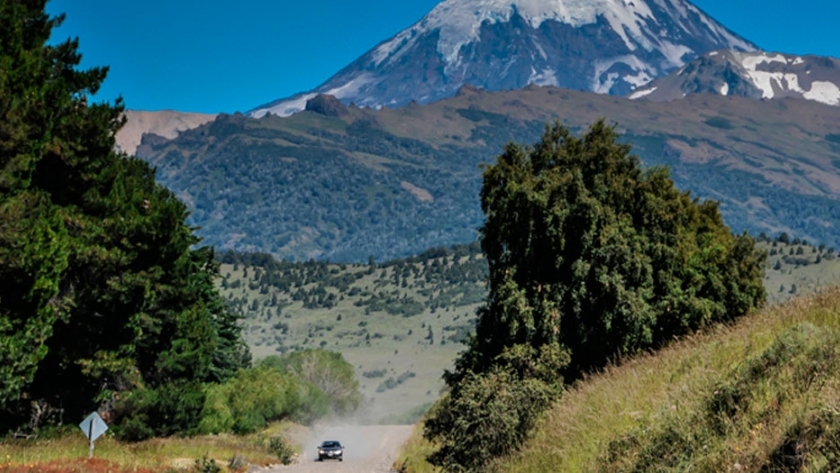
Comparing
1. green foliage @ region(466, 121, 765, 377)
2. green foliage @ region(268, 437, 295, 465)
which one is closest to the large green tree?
green foliage @ region(268, 437, 295, 465)

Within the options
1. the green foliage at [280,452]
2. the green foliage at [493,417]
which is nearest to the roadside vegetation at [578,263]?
the green foliage at [493,417]

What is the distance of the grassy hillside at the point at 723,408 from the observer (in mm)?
8367

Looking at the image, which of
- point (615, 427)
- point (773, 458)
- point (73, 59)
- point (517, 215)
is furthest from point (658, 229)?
point (773, 458)

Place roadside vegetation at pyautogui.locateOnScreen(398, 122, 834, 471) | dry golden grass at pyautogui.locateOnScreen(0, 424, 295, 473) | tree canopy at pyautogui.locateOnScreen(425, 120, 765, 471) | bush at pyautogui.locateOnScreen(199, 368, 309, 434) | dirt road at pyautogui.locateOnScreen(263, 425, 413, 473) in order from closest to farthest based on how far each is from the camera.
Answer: dry golden grass at pyautogui.locateOnScreen(0, 424, 295, 473) < roadside vegetation at pyautogui.locateOnScreen(398, 122, 834, 471) < tree canopy at pyautogui.locateOnScreen(425, 120, 765, 471) < dirt road at pyautogui.locateOnScreen(263, 425, 413, 473) < bush at pyautogui.locateOnScreen(199, 368, 309, 434)

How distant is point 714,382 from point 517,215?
2653cm

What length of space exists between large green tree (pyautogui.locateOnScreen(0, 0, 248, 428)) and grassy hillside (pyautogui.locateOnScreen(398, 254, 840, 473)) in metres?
16.1

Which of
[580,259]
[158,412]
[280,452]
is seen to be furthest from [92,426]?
[280,452]

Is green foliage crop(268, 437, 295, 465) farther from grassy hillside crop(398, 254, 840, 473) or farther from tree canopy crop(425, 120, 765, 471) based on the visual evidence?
grassy hillside crop(398, 254, 840, 473)

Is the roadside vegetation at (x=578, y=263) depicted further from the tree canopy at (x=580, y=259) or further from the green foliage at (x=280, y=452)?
the green foliage at (x=280, y=452)

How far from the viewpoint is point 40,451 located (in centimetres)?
2511

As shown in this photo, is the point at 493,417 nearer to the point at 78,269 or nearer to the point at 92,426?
the point at 92,426

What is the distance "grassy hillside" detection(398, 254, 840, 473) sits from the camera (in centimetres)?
837

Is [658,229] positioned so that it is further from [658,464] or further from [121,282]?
[658,464]

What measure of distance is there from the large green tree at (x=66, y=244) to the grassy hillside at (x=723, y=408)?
52.7 ft
